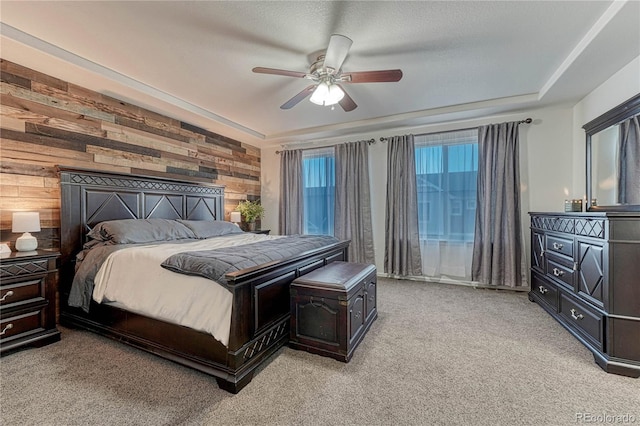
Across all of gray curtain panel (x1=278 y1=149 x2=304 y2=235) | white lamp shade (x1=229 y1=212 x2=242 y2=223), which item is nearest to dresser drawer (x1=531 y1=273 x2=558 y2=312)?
gray curtain panel (x1=278 y1=149 x2=304 y2=235)

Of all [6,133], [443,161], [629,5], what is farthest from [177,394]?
[443,161]

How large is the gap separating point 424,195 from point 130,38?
4.12 metres

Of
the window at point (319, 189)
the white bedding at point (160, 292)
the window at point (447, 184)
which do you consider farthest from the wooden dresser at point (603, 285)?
the window at point (319, 189)

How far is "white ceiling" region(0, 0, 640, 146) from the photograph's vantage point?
2.01 metres

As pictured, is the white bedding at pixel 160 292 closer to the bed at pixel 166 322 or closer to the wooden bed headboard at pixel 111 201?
the bed at pixel 166 322

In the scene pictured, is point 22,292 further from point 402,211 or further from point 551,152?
point 551,152

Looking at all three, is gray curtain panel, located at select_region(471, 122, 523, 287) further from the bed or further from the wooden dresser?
the bed

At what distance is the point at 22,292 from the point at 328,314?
2570mm

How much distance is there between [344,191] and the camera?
16.0ft

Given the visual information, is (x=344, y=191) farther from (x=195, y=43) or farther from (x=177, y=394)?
(x=177, y=394)

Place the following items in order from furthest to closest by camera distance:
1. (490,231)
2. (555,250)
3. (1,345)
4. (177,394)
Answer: (490,231) → (555,250) → (1,345) → (177,394)

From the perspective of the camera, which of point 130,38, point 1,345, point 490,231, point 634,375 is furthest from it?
point 490,231

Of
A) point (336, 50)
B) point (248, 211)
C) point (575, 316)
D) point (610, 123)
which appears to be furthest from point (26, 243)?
point (610, 123)

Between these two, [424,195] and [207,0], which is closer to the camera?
[207,0]
